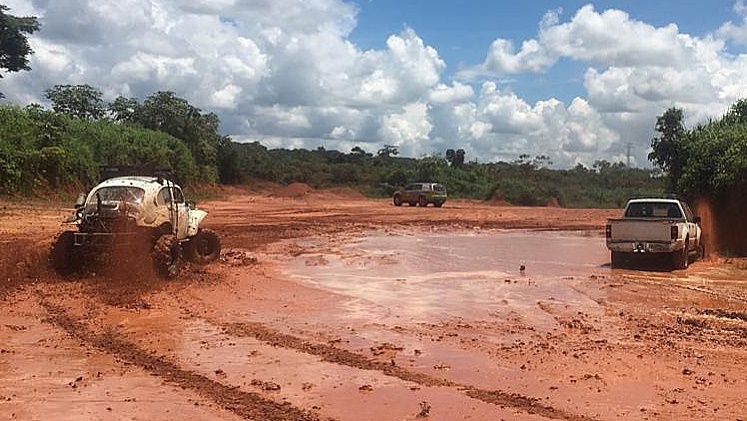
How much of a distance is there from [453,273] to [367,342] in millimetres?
8046

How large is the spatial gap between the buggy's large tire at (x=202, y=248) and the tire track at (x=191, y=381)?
19.7ft

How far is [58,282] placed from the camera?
1390 cm

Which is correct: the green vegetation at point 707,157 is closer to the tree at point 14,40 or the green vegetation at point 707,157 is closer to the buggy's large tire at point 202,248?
the buggy's large tire at point 202,248

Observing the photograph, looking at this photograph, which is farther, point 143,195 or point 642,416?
point 143,195

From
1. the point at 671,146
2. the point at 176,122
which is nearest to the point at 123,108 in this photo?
the point at 176,122

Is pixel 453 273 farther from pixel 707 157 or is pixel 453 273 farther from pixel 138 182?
pixel 707 157

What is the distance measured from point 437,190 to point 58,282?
39013 mm

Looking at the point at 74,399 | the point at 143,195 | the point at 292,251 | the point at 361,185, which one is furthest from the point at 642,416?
the point at 361,185

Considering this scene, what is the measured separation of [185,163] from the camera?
53.3 metres

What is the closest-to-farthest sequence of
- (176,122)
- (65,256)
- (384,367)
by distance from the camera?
(384,367), (65,256), (176,122)

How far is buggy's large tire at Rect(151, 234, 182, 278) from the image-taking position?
14.2 m

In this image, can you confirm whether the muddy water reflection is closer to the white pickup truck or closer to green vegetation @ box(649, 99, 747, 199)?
the white pickup truck

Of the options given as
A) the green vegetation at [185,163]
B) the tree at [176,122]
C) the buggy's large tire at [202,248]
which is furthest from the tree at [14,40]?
the buggy's large tire at [202,248]

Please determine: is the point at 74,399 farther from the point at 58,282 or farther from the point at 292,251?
the point at 292,251
